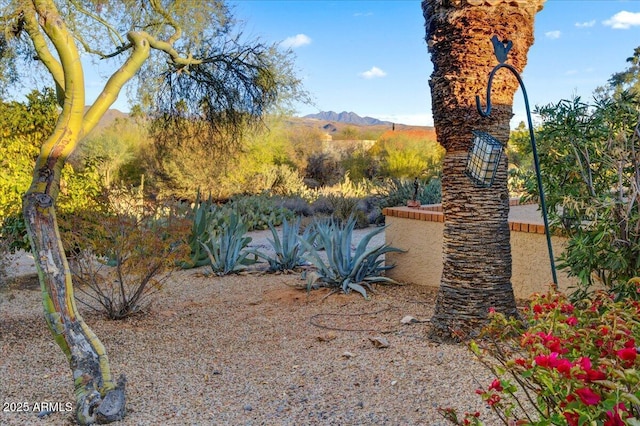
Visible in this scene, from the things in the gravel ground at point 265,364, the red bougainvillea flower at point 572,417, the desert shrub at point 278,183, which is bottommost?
the gravel ground at point 265,364

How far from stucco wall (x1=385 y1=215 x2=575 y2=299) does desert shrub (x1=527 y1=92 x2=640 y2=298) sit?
0.91 meters

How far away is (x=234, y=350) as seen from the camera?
507 cm

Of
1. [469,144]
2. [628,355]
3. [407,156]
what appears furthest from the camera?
[407,156]

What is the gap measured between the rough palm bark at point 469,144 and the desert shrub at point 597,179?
528mm

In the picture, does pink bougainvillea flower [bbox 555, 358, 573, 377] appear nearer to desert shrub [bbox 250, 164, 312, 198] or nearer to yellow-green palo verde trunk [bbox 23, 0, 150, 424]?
yellow-green palo verde trunk [bbox 23, 0, 150, 424]

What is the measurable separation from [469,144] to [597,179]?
3.90ft

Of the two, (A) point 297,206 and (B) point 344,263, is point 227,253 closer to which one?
(B) point 344,263

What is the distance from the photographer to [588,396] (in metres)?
1.63

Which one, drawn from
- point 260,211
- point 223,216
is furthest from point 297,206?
point 223,216

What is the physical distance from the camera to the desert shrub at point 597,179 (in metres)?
4.61

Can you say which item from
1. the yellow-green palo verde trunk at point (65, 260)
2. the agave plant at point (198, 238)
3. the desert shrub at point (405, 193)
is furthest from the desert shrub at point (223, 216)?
the yellow-green palo verde trunk at point (65, 260)

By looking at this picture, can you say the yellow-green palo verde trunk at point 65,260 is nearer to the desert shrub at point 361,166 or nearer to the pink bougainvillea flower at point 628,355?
the pink bougainvillea flower at point 628,355

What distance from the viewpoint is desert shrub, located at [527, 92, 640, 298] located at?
4.61 m

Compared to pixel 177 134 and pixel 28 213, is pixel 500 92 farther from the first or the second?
pixel 177 134
